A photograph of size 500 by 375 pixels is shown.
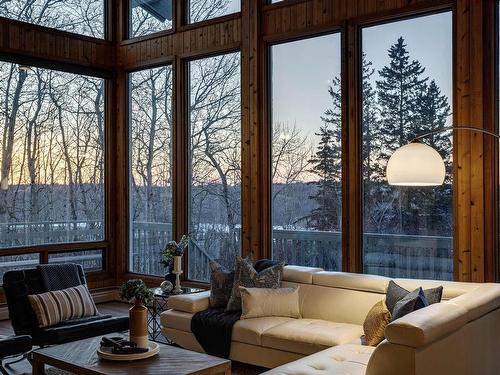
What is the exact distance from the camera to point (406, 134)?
18.2ft

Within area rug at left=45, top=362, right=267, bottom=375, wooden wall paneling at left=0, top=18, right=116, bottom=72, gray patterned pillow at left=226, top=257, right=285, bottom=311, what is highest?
wooden wall paneling at left=0, top=18, right=116, bottom=72

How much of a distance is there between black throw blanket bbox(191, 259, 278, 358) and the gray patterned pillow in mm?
104

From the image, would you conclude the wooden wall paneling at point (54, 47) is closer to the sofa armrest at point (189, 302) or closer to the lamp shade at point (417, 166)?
the sofa armrest at point (189, 302)

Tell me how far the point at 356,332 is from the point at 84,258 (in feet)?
14.5

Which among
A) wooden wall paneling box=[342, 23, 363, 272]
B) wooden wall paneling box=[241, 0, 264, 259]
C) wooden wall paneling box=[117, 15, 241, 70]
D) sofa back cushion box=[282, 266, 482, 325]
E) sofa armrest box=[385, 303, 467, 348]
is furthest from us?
wooden wall paneling box=[117, 15, 241, 70]

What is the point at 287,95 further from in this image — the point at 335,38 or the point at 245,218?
the point at 245,218

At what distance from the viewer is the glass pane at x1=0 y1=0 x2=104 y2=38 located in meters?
6.95

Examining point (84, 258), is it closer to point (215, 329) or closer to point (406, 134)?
point (215, 329)

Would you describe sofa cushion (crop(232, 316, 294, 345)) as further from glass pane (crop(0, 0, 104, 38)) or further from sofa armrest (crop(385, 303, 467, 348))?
glass pane (crop(0, 0, 104, 38))

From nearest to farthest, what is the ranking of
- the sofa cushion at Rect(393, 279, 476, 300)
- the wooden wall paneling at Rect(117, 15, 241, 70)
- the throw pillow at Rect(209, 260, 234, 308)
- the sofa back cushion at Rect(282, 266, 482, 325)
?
the sofa cushion at Rect(393, 279, 476, 300), the sofa back cushion at Rect(282, 266, 482, 325), the throw pillow at Rect(209, 260, 234, 308), the wooden wall paneling at Rect(117, 15, 241, 70)

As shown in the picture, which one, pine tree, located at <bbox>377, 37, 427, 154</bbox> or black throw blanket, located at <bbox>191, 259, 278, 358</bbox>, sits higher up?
pine tree, located at <bbox>377, 37, 427, 154</bbox>

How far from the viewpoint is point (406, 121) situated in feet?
18.2

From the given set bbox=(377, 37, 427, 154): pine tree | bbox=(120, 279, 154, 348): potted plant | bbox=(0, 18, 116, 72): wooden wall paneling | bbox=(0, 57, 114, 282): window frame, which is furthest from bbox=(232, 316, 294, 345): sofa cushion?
bbox=(0, 18, 116, 72): wooden wall paneling

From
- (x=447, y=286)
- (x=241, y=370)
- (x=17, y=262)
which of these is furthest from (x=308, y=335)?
(x=17, y=262)
